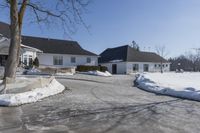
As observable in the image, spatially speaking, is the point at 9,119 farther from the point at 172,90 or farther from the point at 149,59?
the point at 149,59

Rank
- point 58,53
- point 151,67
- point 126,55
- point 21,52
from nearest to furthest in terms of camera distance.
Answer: point 21,52
point 58,53
point 126,55
point 151,67

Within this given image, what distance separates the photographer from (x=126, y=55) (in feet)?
165

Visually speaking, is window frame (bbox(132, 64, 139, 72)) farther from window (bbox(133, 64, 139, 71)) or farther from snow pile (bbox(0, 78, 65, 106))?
snow pile (bbox(0, 78, 65, 106))

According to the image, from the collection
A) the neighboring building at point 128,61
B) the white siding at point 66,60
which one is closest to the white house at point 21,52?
the white siding at point 66,60

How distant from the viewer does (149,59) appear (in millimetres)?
54344

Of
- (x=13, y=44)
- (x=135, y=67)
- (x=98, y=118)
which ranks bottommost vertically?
(x=98, y=118)

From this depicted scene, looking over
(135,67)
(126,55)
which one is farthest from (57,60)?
(135,67)

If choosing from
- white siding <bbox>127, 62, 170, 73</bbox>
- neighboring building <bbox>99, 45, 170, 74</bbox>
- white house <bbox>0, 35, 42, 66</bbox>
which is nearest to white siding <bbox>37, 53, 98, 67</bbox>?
white house <bbox>0, 35, 42, 66</bbox>

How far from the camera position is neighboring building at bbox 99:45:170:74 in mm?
49312

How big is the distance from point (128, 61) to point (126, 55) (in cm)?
193

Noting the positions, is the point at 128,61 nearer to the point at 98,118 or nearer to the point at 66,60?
the point at 66,60

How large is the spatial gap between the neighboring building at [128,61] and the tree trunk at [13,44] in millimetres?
34392

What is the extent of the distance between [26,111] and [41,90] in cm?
387

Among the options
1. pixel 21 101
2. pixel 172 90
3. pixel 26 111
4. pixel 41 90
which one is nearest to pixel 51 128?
pixel 26 111
